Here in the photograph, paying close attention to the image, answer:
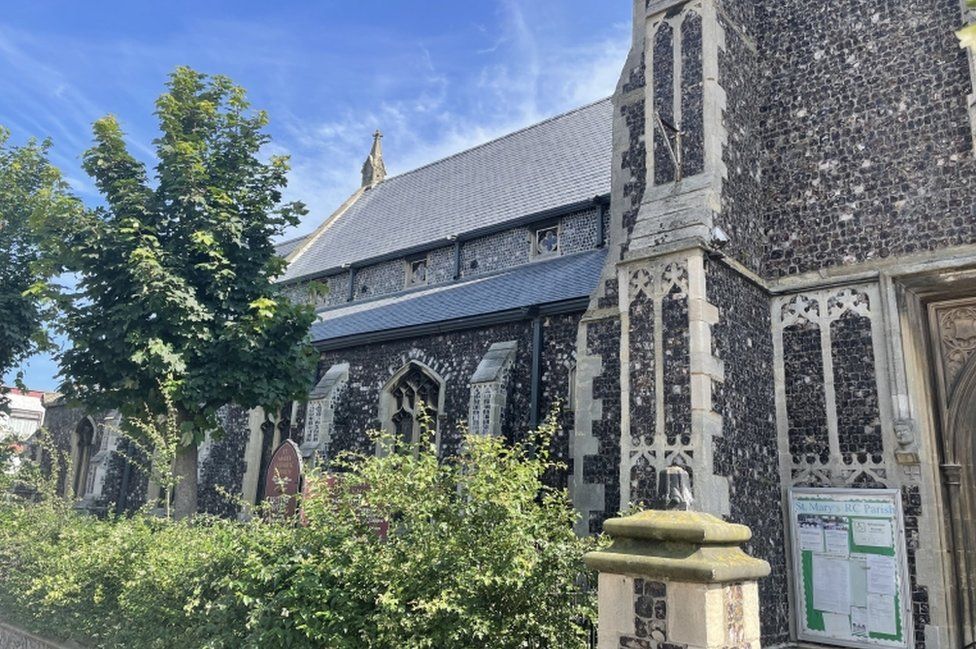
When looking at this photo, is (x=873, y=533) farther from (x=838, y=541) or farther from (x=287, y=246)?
(x=287, y=246)

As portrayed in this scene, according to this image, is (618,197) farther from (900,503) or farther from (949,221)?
(900,503)

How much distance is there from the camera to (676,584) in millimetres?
4527

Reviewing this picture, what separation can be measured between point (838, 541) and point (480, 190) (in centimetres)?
1236

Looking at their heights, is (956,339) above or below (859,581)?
above

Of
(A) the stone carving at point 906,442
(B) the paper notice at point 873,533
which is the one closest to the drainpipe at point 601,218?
(A) the stone carving at point 906,442

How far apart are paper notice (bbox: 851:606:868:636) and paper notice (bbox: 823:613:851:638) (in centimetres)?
5

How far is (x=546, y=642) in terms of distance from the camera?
17.9ft

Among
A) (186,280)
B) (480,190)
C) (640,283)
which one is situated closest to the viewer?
(640,283)

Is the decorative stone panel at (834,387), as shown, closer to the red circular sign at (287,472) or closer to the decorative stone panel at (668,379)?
the decorative stone panel at (668,379)

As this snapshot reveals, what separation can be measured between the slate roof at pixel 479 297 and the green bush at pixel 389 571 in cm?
595

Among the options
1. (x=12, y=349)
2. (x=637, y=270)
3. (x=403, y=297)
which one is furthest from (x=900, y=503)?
(x=12, y=349)

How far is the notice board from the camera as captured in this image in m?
7.67

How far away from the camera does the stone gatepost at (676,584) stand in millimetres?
4406

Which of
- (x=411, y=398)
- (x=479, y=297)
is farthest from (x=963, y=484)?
(x=411, y=398)
